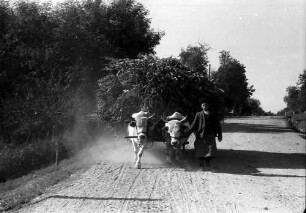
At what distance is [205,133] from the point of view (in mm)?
13797

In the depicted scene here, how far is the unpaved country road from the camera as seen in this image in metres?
9.44

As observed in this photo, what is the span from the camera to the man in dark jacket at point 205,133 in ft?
45.1

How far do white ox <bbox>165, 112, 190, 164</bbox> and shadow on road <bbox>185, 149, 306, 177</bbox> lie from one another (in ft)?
2.16

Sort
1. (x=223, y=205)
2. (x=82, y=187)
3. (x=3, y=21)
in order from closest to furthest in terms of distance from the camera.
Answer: (x=223, y=205) → (x=82, y=187) → (x=3, y=21)

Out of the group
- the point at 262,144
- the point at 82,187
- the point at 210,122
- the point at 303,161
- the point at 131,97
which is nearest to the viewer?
the point at 82,187

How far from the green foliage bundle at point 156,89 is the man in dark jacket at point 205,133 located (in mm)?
1266

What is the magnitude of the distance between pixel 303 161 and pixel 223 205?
26.4 ft

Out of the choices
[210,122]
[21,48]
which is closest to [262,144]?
[210,122]

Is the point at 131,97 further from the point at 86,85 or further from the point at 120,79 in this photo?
the point at 86,85

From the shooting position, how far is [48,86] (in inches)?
924

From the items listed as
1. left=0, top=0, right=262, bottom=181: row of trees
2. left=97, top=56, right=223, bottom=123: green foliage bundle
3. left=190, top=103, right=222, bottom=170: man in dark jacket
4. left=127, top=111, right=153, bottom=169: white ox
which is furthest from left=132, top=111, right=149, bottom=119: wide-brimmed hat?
left=0, top=0, right=262, bottom=181: row of trees

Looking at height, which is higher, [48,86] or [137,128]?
[48,86]

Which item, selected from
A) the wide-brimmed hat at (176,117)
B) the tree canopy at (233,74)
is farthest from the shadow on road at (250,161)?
the tree canopy at (233,74)

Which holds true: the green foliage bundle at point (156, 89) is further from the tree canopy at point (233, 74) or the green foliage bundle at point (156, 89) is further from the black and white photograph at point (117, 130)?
the tree canopy at point (233, 74)
